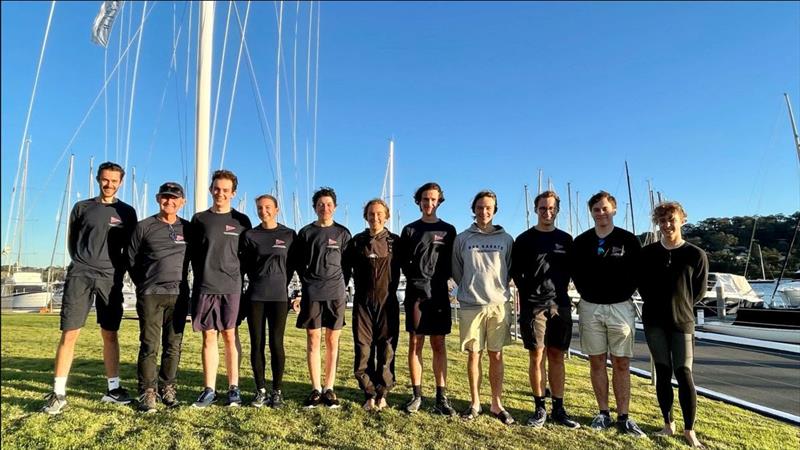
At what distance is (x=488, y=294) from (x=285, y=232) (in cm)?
218

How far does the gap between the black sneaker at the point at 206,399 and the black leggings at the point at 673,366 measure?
13.9 ft

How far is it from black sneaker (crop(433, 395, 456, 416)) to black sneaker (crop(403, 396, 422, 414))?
0.56 feet

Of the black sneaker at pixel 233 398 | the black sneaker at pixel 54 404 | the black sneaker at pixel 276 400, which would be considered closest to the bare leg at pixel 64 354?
the black sneaker at pixel 54 404

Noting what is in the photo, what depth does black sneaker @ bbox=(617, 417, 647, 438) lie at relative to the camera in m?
4.26

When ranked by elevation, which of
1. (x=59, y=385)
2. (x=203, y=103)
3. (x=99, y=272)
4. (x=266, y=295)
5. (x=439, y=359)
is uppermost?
(x=203, y=103)

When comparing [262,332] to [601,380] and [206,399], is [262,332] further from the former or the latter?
[601,380]

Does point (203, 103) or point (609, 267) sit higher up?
point (203, 103)

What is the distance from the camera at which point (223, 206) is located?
493 cm

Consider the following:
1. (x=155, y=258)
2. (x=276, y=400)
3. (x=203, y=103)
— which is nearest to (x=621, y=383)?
(x=276, y=400)

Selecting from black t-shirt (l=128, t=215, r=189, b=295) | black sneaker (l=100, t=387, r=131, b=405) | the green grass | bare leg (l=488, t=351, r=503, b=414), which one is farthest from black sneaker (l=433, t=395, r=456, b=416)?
black sneaker (l=100, t=387, r=131, b=405)

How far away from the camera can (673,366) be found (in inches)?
171

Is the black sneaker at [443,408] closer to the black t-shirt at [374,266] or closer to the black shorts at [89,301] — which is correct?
the black t-shirt at [374,266]

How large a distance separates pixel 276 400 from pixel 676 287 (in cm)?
393

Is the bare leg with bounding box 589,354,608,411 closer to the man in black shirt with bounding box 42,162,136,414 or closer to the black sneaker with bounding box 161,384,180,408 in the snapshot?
the black sneaker with bounding box 161,384,180,408
